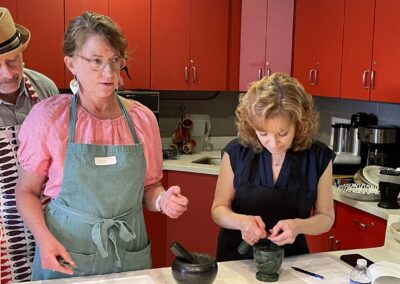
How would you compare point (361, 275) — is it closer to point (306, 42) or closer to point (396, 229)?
point (396, 229)

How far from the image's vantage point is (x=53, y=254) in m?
1.41

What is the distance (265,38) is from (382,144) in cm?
116

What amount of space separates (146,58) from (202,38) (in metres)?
0.42

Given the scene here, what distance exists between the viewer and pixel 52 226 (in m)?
1.54

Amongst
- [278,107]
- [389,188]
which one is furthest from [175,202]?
[389,188]

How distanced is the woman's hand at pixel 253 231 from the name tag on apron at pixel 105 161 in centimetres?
44

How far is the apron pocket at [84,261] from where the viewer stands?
5.04ft

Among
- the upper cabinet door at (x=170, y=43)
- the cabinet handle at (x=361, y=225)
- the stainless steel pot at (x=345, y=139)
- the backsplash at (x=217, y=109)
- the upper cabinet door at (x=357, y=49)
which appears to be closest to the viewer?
the cabinet handle at (x=361, y=225)

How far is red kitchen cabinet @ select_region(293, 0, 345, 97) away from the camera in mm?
3145

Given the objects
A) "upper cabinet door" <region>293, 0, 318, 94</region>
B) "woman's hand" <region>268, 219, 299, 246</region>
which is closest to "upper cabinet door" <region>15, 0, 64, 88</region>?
"upper cabinet door" <region>293, 0, 318, 94</region>

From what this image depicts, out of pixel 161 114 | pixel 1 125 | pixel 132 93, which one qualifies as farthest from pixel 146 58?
pixel 1 125

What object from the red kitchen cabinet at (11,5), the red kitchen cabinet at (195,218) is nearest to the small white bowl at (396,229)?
the red kitchen cabinet at (195,218)

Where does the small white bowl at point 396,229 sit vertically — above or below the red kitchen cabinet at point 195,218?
above

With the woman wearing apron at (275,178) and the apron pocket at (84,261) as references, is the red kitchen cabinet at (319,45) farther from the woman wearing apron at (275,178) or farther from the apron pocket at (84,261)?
the apron pocket at (84,261)
